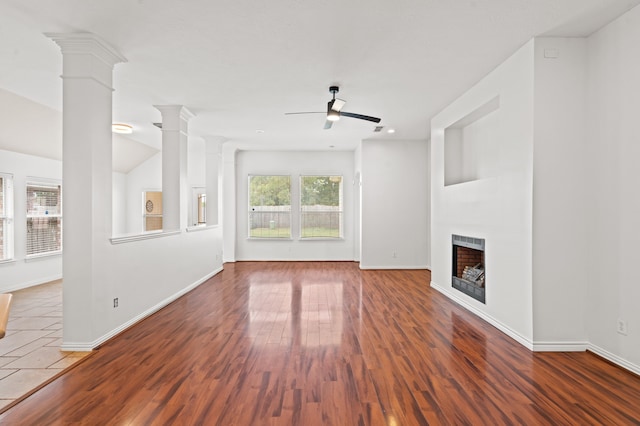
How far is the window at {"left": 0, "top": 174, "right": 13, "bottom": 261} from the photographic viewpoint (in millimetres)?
5738

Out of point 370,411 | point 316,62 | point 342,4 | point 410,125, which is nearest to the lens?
point 370,411

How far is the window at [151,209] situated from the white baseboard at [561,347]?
912cm

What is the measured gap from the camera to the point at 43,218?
6590 mm

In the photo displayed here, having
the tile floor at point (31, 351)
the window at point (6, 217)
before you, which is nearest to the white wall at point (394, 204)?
the tile floor at point (31, 351)

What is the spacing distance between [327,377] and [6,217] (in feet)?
20.6

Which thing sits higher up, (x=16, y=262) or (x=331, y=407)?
(x=16, y=262)

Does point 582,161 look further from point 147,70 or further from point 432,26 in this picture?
point 147,70

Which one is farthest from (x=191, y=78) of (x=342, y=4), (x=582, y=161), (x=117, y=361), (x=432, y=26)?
(x=582, y=161)

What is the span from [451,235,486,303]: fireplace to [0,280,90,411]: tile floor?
Answer: 4.38m

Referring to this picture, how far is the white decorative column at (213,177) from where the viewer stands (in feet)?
24.3

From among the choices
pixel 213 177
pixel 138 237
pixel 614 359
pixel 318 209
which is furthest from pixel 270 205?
pixel 614 359

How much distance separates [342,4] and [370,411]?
299cm

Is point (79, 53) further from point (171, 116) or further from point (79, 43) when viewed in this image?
point (171, 116)

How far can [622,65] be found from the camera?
2918mm
